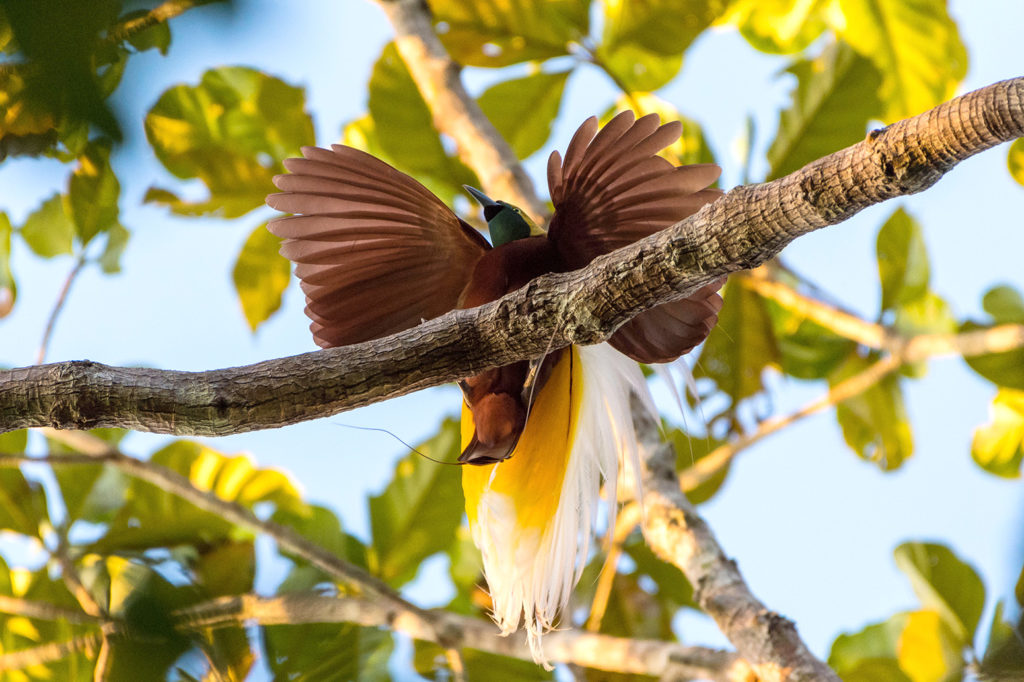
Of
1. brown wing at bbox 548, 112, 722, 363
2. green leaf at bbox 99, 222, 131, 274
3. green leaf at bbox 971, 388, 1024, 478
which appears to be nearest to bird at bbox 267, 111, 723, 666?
brown wing at bbox 548, 112, 722, 363

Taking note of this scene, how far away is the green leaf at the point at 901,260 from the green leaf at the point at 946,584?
425 millimetres

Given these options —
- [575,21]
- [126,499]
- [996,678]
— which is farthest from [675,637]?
[996,678]

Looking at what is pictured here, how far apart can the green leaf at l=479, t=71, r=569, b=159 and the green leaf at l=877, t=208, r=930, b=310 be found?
657mm

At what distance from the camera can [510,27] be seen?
1.53 meters

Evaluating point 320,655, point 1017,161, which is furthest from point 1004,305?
point 320,655

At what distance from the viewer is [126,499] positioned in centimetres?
156

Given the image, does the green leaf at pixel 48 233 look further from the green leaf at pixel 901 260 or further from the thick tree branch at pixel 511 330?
the green leaf at pixel 901 260

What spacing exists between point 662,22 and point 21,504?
4.16 ft

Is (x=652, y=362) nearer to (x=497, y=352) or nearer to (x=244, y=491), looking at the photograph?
(x=497, y=352)

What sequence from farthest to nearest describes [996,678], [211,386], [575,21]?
[575,21]
[211,386]
[996,678]

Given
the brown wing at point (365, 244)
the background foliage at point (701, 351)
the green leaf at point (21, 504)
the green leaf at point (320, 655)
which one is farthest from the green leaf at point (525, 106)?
the green leaf at point (320, 655)

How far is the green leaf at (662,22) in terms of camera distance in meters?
1.47

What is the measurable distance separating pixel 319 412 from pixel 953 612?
1145mm

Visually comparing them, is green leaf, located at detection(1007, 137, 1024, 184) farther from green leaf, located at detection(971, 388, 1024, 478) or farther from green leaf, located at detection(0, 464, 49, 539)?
green leaf, located at detection(0, 464, 49, 539)
